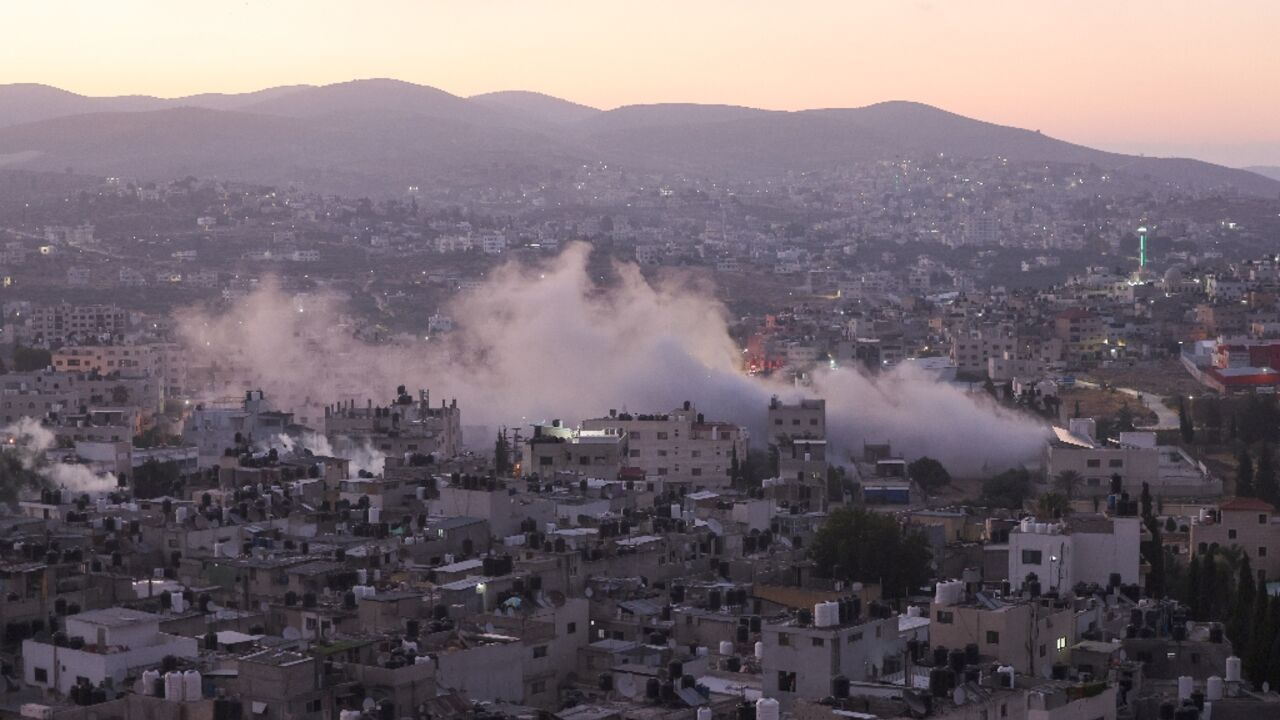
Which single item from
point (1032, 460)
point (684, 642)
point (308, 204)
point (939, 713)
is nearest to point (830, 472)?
point (1032, 460)

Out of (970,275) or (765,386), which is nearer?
(765,386)

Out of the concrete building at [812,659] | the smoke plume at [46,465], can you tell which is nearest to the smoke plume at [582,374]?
the smoke plume at [46,465]

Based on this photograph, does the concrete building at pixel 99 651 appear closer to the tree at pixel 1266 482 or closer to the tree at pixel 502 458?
the tree at pixel 502 458

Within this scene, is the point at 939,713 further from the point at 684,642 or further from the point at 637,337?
the point at 637,337

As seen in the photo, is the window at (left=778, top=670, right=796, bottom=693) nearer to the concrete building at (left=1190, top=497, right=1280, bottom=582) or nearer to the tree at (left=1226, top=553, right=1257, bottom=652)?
the tree at (left=1226, top=553, right=1257, bottom=652)

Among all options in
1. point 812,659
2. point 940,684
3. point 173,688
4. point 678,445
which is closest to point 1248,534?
point 678,445
